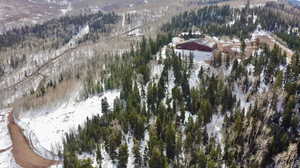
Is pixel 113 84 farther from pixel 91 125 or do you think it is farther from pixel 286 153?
pixel 286 153

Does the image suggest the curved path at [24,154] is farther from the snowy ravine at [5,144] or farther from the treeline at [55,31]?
the treeline at [55,31]

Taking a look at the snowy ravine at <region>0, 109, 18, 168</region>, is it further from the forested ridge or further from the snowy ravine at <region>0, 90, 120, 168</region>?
the forested ridge

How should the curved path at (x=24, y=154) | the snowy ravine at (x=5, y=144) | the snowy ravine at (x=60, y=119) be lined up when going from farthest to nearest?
the snowy ravine at (x=60, y=119) → the snowy ravine at (x=5, y=144) → the curved path at (x=24, y=154)

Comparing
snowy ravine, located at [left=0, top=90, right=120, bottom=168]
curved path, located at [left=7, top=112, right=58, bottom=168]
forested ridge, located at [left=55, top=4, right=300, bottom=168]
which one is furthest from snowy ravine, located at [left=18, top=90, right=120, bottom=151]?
forested ridge, located at [left=55, top=4, right=300, bottom=168]

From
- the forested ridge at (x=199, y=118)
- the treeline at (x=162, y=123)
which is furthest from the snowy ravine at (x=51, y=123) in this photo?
the treeline at (x=162, y=123)

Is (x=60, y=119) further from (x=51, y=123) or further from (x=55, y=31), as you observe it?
(x=55, y=31)
